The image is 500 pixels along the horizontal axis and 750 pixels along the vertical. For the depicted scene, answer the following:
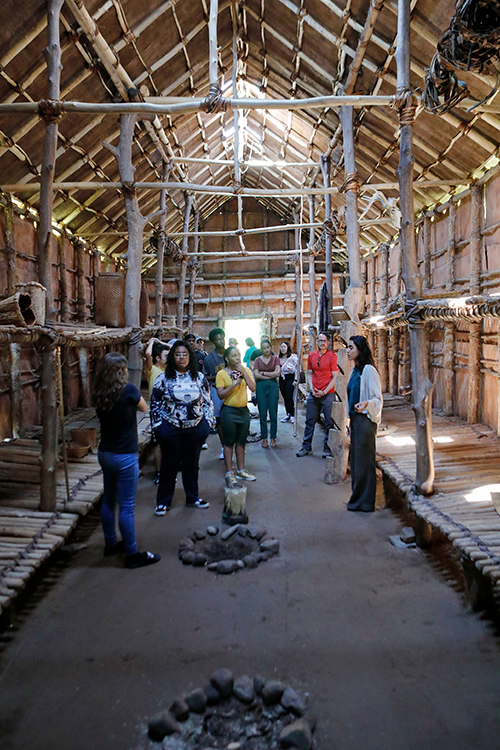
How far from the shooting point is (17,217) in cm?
820

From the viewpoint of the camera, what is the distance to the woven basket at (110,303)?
21.7 ft

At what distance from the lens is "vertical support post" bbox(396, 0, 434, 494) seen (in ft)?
14.1

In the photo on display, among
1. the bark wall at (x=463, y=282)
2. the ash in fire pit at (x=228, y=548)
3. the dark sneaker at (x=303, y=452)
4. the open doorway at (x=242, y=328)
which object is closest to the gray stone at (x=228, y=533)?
the ash in fire pit at (x=228, y=548)

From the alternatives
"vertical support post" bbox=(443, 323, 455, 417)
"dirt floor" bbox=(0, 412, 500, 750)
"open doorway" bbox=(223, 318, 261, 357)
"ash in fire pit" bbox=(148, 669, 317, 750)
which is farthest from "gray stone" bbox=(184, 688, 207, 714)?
"open doorway" bbox=(223, 318, 261, 357)

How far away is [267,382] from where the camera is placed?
7.36 meters

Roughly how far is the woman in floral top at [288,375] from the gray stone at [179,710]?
7238 mm

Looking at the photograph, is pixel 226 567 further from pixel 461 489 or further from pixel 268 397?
pixel 268 397

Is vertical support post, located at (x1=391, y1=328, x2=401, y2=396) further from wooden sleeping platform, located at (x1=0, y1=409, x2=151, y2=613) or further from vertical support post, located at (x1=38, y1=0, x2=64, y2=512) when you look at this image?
vertical support post, located at (x1=38, y1=0, x2=64, y2=512)

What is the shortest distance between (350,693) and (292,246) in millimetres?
16901

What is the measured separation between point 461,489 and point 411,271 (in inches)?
83.0

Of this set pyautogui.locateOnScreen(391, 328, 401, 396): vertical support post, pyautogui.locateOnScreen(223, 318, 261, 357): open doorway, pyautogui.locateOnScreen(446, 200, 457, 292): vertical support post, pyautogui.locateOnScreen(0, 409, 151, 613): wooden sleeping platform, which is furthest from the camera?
pyautogui.locateOnScreen(223, 318, 261, 357): open doorway

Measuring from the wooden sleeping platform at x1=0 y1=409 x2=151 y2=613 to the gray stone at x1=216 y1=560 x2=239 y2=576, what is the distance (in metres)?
1.23

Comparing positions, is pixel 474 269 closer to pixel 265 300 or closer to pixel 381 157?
pixel 381 157

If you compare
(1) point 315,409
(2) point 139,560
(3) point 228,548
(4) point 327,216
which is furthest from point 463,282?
(2) point 139,560
